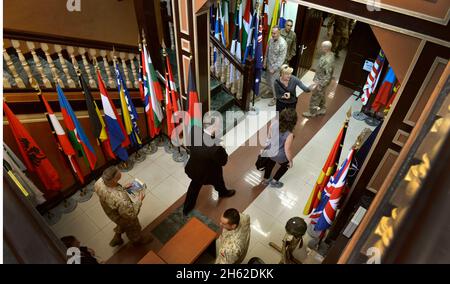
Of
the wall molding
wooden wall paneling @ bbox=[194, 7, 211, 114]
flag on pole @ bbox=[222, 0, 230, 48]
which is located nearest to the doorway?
flag on pole @ bbox=[222, 0, 230, 48]

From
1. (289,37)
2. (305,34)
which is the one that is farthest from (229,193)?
(305,34)

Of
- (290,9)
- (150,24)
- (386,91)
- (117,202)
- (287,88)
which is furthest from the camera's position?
(290,9)

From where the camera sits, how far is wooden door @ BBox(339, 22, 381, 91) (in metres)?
6.15

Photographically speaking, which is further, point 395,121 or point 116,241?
point 116,241

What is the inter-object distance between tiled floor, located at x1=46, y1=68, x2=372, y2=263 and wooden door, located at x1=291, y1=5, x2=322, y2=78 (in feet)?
6.72

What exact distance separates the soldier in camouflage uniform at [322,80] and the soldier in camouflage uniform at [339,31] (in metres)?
2.64

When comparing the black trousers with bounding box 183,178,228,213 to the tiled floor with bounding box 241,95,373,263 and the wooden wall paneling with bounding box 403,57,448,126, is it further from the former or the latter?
the wooden wall paneling with bounding box 403,57,448,126

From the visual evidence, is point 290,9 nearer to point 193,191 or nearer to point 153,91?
point 153,91

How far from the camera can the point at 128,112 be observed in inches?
177

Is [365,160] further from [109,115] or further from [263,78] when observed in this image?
[263,78]

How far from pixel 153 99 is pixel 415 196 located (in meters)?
4.37

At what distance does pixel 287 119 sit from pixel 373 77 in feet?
9.20

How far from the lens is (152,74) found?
14.5 ft
